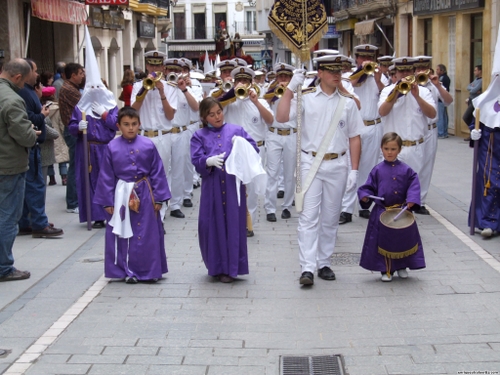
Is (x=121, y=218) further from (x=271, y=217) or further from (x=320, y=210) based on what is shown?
(x=271, y=217)

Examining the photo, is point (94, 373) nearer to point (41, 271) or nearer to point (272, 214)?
point (41, 271)

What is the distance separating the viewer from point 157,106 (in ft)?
38.8

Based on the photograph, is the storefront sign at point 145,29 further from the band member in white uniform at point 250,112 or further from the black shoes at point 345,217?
the black shoes at point 345,217

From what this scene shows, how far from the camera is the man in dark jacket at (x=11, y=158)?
812 centimetres

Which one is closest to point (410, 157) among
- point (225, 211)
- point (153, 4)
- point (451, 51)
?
point (225, 211)

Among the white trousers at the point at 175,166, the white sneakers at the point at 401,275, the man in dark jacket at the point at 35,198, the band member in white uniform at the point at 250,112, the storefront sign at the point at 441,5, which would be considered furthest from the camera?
the storefront sign at the point at 441,5

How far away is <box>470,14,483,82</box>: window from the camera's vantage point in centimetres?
2339

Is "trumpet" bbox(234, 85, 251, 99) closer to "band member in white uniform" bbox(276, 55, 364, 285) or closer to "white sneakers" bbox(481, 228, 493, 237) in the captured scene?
"band member in white uniform" bbox(276, 55, 364, 285)

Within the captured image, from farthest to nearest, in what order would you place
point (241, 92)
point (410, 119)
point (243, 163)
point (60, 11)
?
point (60, 11), point (410, 119), point (241, 92), point (243, 163)

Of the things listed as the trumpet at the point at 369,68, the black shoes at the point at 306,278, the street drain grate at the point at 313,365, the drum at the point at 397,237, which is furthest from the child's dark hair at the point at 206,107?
the trumpet at the point at 369,68

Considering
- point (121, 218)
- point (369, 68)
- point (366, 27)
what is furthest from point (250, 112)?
point (366, 27)

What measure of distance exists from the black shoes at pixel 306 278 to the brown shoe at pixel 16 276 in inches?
104

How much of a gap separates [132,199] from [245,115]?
3.82 meters

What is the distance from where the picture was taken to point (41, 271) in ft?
28.8
